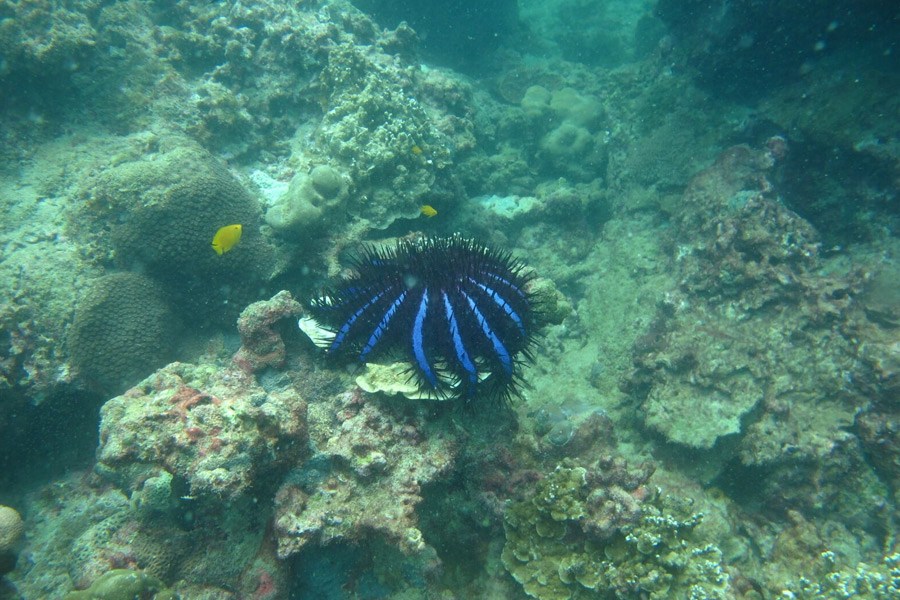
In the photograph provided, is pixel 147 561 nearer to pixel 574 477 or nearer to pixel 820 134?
pixel 574 477

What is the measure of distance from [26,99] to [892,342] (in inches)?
523

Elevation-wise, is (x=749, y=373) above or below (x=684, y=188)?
below

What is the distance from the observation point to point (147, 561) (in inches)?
140

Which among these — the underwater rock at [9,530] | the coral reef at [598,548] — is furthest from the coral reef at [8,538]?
the coral reef at [598,548]

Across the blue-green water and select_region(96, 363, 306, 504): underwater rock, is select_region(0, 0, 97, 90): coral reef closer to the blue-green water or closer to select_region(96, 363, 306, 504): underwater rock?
the blue-green water

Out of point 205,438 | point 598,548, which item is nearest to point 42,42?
point 205,438

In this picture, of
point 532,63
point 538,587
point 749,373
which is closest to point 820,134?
point 749,373

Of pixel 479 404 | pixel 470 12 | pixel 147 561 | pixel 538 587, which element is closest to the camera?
pixel 147 561

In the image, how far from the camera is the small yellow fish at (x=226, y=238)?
16.8ft

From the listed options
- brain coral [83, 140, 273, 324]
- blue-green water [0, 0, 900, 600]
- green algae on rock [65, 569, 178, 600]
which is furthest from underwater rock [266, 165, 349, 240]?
green algae on rock [65, 569, 178, 600]

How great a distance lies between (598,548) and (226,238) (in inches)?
210

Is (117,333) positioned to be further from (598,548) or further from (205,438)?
(598,548)

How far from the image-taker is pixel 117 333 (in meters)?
5.38

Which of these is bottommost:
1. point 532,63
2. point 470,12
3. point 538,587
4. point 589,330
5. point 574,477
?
point 538,587
